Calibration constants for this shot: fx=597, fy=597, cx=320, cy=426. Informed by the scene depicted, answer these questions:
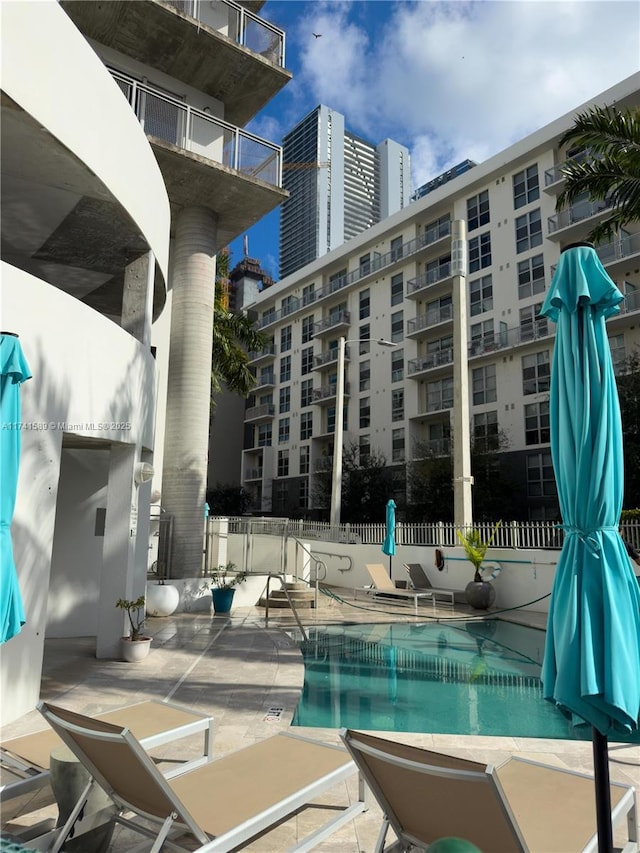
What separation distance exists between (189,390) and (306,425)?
33064 millimetres

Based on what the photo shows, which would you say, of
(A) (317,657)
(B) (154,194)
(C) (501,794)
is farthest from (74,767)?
(B) (154,194)

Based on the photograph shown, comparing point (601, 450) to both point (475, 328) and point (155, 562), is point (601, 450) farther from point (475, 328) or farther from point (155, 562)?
point (475, 328)

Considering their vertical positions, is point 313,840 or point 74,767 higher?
point 74,767

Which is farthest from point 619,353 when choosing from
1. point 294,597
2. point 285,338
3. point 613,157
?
point 285,338

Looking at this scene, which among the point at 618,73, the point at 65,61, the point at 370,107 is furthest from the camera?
the point at 618,73

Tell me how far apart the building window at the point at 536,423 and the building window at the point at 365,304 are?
50.9ft

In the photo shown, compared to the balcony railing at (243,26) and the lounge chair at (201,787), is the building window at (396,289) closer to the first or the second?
the balcony railing at (243,26)

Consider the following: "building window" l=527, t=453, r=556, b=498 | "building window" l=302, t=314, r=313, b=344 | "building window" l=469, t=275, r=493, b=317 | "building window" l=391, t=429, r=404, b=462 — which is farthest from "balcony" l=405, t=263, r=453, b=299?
"building window" l=527, t=453, r=556, b=498

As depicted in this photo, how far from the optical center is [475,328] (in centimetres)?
3522

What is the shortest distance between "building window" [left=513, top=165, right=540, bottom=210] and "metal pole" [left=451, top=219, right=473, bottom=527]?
53.4ft

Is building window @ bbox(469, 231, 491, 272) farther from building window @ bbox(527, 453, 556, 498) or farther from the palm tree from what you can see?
the palm tree

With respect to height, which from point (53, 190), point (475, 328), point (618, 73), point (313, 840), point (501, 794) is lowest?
point (313, 840)

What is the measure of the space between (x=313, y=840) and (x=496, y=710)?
4.45 m

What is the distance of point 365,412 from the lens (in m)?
42.5
